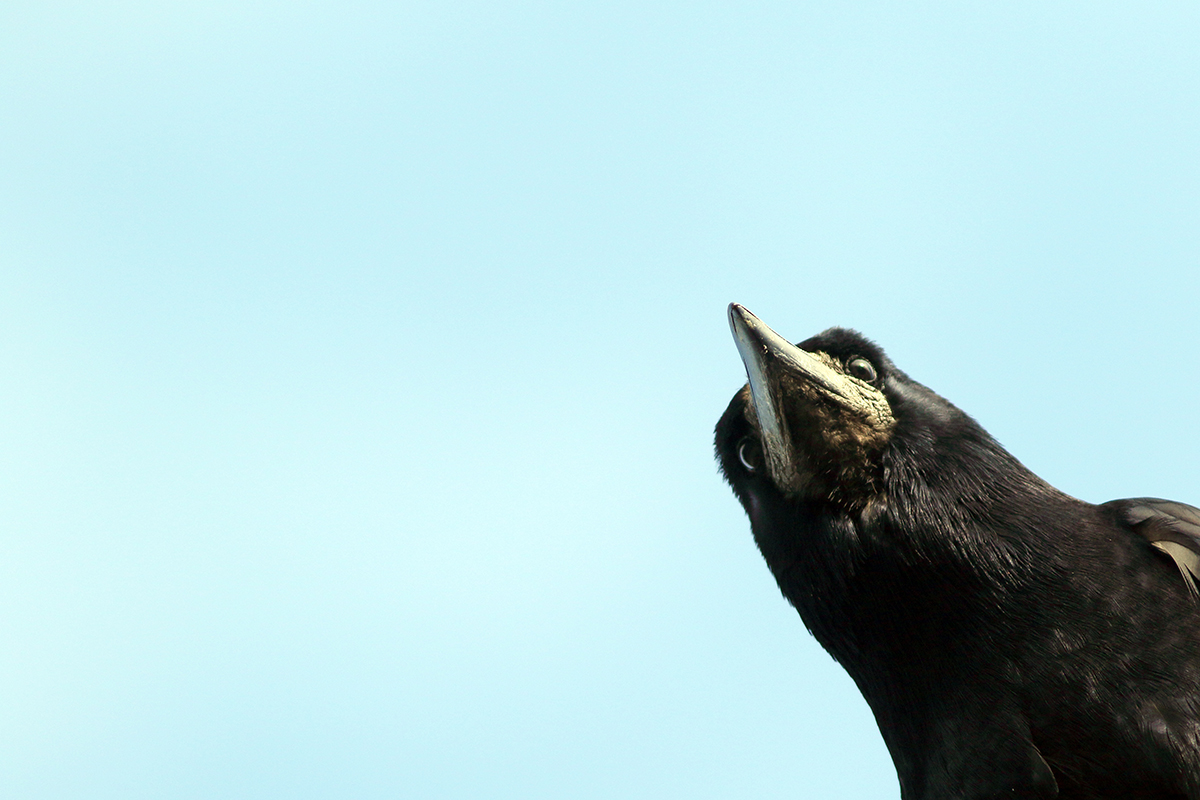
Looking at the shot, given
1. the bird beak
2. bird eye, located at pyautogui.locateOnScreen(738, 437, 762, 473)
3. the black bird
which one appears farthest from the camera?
bird eye, located at pyautogui.locateOnScreen(738, 437, 762, 473)

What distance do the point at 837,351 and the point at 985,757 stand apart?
231 centimetres

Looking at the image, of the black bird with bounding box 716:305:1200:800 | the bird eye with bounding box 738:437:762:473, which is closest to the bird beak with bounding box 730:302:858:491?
the black bird with bounding box 716:305:1200:800

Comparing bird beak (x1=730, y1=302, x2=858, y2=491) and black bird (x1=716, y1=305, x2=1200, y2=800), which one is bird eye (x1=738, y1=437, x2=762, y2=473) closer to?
black bird (x1=716, y1=305, x2=1200, y2=800)

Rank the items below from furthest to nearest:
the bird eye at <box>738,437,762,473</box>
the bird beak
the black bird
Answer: the bird eye at <box>738,437,762,473</box>
the bird beak
the black bird

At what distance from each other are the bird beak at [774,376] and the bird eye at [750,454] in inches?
5.1

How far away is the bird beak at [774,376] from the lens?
596cm

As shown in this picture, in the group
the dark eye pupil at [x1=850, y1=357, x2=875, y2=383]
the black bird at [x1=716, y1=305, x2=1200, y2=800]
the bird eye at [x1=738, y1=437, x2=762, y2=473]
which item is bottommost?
the black bird at [x1=716, y1=305, x2=1200, y2=800]

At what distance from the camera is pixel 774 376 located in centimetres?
598

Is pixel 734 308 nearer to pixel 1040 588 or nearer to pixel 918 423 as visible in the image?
pixel 918 423

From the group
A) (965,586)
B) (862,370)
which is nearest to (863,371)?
(862,370)

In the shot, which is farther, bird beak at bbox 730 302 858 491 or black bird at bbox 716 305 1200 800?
bird beak at bbox 730 302 858 491

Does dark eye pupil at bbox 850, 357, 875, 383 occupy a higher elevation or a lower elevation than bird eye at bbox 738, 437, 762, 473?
higher

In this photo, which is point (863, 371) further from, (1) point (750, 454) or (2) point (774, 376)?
(1) point (750, 454)

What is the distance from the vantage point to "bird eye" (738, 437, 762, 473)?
620 cm
